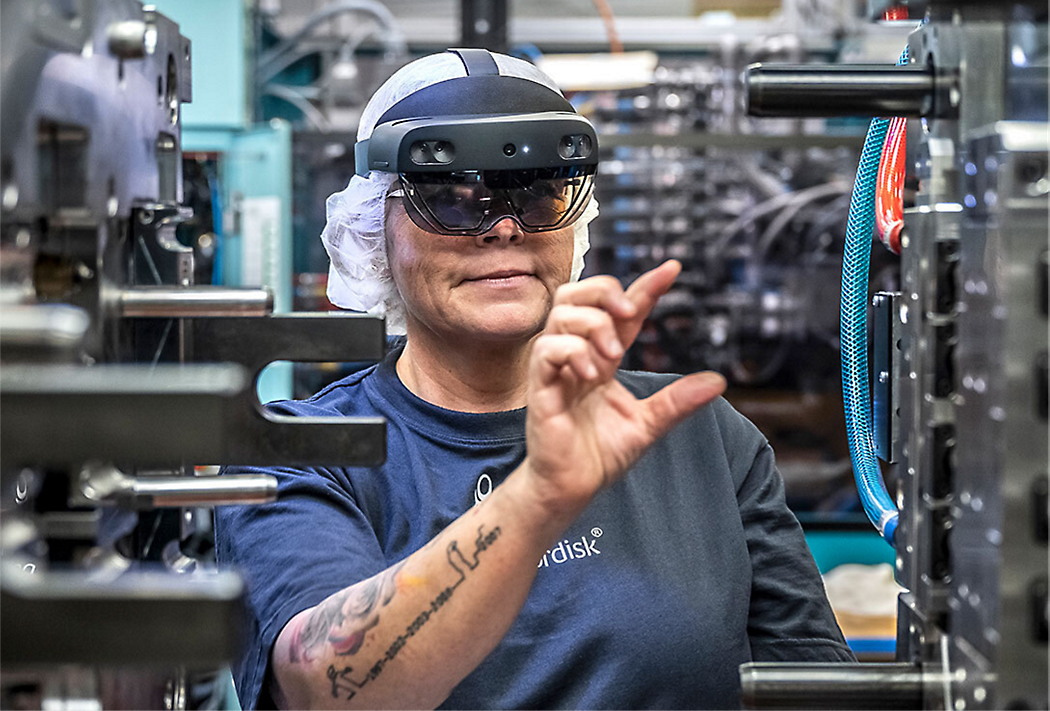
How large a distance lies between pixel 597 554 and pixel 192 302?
0.62 m

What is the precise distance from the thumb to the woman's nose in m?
0.47

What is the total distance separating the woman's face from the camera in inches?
48.3

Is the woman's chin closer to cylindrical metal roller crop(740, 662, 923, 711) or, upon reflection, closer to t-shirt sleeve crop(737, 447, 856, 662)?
t-shirt sleeve crop(737, 447, 856, 662)

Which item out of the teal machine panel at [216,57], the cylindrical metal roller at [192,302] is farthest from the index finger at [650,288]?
the teal machine panel at [216,57]

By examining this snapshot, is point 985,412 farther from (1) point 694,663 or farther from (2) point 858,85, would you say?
(1) point 694,663

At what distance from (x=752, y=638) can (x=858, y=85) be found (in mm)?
747

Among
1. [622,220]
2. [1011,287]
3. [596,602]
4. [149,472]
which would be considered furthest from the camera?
[622,220]

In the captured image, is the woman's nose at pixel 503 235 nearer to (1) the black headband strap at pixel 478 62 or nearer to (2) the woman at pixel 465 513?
(2) the woman at pixel 465 513

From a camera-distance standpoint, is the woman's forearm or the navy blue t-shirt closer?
the woman's forearm

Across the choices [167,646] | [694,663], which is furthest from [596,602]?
[167,646]

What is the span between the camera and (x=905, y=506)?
30.1 inches

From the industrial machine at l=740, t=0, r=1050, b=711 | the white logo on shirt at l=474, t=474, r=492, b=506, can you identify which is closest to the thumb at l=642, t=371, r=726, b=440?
the industrial machine at l=740, t=0, r=1050, b=711

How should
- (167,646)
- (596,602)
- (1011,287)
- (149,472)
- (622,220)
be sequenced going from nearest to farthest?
(167,646)
(1011,287)
(149,472)
(596,602)
(622,220)

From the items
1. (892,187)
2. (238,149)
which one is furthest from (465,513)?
(238,149)
